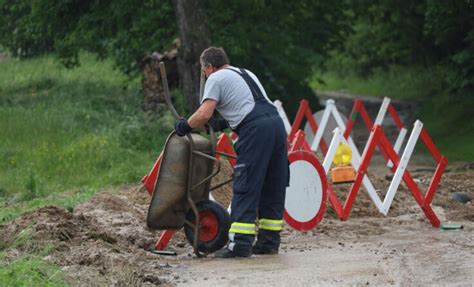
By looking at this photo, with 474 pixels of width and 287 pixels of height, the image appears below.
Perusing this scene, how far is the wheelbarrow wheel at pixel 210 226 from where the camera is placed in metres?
11.0

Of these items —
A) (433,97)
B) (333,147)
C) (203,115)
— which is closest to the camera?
(203,115)

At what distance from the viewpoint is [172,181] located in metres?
11.0

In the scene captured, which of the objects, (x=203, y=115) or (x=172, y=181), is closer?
(x=203, y=115)

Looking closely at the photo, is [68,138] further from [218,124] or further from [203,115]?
[203,115]

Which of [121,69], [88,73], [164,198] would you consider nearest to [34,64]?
[88,73]

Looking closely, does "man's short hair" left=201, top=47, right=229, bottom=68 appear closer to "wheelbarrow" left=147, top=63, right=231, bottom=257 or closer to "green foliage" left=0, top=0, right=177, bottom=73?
"wheelbarrow" left=147, top=63, right=231, bottom=257

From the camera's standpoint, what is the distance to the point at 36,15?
2472cm

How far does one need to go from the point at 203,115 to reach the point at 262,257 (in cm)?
131

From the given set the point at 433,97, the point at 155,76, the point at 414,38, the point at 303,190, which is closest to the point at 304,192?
the point at 303,190

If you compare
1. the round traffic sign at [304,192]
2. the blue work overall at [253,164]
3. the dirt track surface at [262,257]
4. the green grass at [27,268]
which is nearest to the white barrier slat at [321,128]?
the dirt track surface at [262,257]

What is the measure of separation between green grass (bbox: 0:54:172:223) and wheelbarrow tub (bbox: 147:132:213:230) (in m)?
2.07

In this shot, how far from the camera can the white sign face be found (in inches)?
472

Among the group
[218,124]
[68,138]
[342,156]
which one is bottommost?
[68,138]

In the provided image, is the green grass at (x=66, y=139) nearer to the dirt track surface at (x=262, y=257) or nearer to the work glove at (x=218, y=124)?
the dirt track surface at (x=262, y=257)
